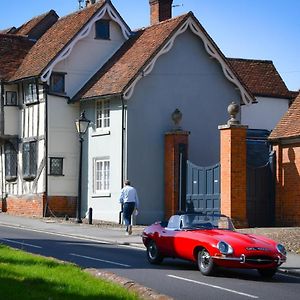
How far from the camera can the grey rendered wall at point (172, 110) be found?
33656 mm

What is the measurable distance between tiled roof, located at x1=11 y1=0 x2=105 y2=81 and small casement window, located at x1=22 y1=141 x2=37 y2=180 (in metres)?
3.09

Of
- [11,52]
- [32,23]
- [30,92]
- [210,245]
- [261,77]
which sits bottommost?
[210,245]

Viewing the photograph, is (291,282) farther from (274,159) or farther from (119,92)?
(119,92)

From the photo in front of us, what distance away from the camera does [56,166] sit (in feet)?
119

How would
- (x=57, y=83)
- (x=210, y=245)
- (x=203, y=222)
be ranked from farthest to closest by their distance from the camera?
(x=57, y=83)
(x=203, y=222)
(x=210, y=245)

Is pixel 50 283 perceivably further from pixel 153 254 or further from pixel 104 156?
pixel 104 156

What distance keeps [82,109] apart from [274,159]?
1016cm

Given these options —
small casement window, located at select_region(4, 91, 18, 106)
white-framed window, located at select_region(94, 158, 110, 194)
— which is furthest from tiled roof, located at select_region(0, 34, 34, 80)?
white-framed window, located at select_region(94, 158, 110, 194)

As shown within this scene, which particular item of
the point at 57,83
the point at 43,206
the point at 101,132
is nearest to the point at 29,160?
the point at 43,206

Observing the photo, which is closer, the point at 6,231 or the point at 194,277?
the point at 194,277

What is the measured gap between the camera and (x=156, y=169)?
33.9m

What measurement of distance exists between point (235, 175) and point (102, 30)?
38.0 ft

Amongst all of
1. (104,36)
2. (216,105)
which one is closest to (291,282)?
(216,105)

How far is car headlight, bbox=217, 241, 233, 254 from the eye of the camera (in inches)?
625
